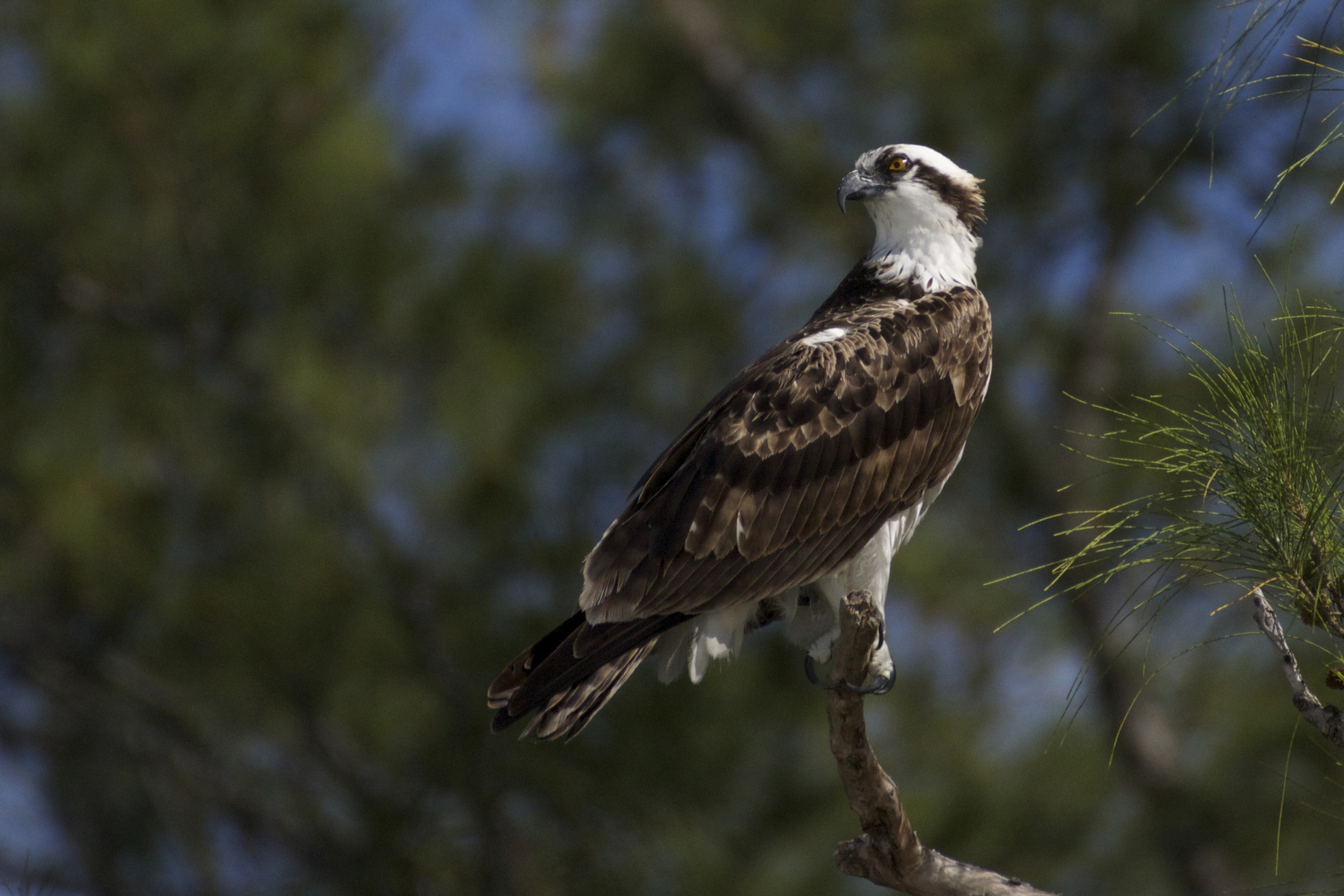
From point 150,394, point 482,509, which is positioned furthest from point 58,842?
point 482,509

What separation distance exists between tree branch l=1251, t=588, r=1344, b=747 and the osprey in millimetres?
999

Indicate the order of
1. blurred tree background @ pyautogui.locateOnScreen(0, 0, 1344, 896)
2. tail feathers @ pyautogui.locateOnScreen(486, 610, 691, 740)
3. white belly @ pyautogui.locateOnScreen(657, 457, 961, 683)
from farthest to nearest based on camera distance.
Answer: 1. blurred tree background @ pyautogui.locateOnScreen(0, 0, 1344, 896)
2. white belly @ pyautogui.locateOnScreen(657, 457, 961, 683)
3. tail feathers @ pyautogui.locateOnScreen(486, 610, 691, 740)

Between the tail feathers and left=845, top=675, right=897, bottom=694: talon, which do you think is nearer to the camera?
left=845, top=675, right=897, bottom=694: talon

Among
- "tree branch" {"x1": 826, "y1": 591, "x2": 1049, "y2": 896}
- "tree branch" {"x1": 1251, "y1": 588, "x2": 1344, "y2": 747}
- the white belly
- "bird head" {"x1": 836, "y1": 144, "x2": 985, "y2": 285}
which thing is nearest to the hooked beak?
"bird head" {"x1": 836, "y1": 144, "x2": 985, "y2": 285}

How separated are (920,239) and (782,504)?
0.95 m

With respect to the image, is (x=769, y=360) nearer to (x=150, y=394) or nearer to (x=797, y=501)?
(x=797, y=501)

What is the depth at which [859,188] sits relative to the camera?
3.79m

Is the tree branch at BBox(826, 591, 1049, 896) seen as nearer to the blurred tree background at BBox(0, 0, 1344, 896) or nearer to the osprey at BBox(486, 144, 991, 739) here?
the osprey at BBox(486, 144, 991, 739)

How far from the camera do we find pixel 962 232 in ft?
12.3

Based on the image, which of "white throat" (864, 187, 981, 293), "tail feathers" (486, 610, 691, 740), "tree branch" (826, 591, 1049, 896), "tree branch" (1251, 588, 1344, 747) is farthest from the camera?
"white throat" (864, 187, 981, 293)

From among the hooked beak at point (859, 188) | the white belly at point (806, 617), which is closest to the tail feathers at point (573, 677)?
the white belly at point (806, 617)

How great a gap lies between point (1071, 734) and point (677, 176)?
3848 millimetres

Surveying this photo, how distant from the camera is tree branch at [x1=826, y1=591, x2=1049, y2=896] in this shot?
262 centimetres

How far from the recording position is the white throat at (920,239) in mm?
3689
